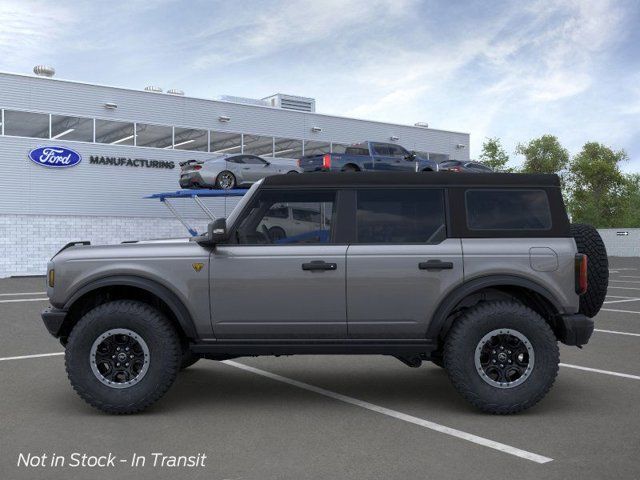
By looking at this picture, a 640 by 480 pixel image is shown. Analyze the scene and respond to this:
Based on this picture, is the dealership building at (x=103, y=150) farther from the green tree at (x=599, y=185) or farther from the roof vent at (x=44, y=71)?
the green tree at (x=599, y=185)

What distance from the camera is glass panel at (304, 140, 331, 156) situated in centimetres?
3650

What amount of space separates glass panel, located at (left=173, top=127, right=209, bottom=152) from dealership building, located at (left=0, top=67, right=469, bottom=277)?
47 mm

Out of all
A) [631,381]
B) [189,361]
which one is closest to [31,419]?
[189,361]

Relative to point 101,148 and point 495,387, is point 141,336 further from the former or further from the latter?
point 101,148

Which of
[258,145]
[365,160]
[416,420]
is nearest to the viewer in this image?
[416,420]

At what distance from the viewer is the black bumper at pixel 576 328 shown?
565 cm

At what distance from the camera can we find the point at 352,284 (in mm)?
5672

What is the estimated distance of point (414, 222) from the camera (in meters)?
5.84

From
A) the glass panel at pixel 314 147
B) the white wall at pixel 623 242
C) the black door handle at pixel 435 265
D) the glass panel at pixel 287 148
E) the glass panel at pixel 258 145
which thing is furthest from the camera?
the white wall at pixel 623 242

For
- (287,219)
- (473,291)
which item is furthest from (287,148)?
(473,291)

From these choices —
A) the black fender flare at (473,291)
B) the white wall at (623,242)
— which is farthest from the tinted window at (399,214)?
the white wall at (623,242)

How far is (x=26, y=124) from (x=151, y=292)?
25891 millimetres

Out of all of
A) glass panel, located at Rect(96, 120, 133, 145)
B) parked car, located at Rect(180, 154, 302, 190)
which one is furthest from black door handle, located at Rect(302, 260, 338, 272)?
glass panel, located at Rect(96, 120, 133, 145)

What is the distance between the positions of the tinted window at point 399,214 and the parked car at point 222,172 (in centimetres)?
1834
